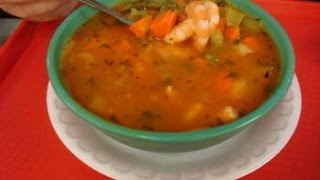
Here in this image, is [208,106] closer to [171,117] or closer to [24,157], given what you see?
[171,117]

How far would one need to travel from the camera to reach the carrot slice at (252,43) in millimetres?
1165

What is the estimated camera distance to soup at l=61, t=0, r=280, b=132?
1.01m

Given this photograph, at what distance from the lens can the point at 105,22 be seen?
1250 millimetres

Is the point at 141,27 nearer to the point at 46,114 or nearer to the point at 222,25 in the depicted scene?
the point at 222,25

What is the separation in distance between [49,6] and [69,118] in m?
0.48

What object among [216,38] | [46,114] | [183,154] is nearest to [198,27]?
[216,38]

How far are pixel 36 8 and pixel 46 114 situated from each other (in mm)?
376

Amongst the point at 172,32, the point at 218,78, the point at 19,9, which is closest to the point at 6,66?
the point at 19,9

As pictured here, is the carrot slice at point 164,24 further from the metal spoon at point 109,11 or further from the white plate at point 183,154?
the white plate at point 183,154

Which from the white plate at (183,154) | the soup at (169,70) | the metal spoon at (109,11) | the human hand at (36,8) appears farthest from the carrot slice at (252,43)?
the human hand at (36,8)

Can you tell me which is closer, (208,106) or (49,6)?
(208,106)

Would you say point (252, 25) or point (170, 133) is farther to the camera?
point (252, 25)

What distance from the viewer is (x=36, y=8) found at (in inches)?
56.9

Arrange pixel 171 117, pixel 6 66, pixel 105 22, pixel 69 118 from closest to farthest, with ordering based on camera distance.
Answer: pixel 171 117
pixel 69 118
pixel 105 22
pixel 6 66
